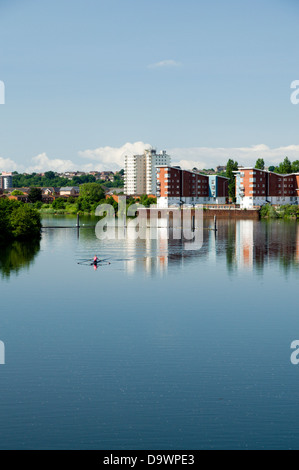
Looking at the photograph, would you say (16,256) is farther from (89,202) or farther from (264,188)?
(89,202)

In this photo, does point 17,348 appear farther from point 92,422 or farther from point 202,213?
point 202,213

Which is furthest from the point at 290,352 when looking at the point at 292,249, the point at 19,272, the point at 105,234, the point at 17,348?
the point at 105,234

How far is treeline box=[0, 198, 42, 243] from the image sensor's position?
187ft

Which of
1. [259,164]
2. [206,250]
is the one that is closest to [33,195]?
[259,164]

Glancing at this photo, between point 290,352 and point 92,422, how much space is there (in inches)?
361

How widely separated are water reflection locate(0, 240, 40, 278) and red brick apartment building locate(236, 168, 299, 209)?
6294cm

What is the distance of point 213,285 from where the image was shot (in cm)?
3462

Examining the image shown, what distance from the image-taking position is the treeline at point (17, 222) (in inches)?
2244

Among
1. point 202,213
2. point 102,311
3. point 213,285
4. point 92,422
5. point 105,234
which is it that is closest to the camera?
point 92,422

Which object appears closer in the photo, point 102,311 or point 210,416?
point 210,416

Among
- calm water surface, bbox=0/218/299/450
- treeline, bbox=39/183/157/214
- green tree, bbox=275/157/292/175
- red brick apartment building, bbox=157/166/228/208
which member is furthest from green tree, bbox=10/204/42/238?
green tree, bbox=275/157/292/175

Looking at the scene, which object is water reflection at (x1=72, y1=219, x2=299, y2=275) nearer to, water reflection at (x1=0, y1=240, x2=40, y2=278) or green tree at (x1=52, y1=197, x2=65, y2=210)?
water reflection at (x1=0, y1=240, x2=40, y2=278)

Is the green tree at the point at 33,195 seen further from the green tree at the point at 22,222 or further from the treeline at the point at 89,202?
the green tree at the point at 22,222
